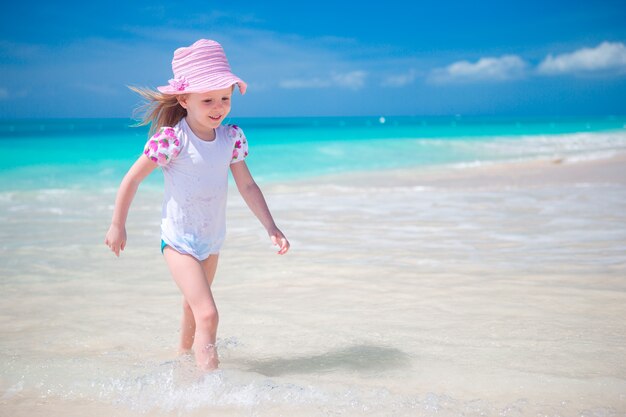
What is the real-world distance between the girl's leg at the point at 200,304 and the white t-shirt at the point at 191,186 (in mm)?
71

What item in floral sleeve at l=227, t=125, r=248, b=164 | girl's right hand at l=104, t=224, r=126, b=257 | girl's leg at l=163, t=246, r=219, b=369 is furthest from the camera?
floral sleeve at l=227, t=125, r=248, b=164

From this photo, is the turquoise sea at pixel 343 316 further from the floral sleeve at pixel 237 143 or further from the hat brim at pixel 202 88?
the hat brim at pixel 202 88

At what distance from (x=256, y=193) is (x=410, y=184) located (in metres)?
8.76

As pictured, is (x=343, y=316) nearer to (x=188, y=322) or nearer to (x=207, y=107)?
(x=188, y=322)

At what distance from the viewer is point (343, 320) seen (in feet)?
11.3

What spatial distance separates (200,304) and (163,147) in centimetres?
71

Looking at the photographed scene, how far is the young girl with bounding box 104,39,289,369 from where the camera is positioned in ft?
8.68

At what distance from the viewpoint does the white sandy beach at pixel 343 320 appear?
7.80ft

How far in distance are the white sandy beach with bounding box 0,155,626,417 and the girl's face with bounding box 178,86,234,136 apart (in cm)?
108

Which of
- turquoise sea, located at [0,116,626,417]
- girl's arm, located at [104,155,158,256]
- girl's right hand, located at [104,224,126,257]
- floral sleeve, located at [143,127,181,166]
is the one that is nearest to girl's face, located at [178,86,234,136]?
floral sleeve, located at [143,127,181,166]

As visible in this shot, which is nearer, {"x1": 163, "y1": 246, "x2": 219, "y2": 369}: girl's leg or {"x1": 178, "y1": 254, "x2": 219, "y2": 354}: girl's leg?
{"x1": 163, "y1": 246, "x2": 219, "y2": 369}: girl's leg

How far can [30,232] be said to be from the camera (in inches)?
255

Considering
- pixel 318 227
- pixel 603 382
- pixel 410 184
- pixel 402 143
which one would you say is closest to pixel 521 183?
pixel 410 184

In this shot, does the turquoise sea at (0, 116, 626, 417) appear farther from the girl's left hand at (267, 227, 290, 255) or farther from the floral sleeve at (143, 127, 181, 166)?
the floral sleeve at (143, 127, 181, 166)
